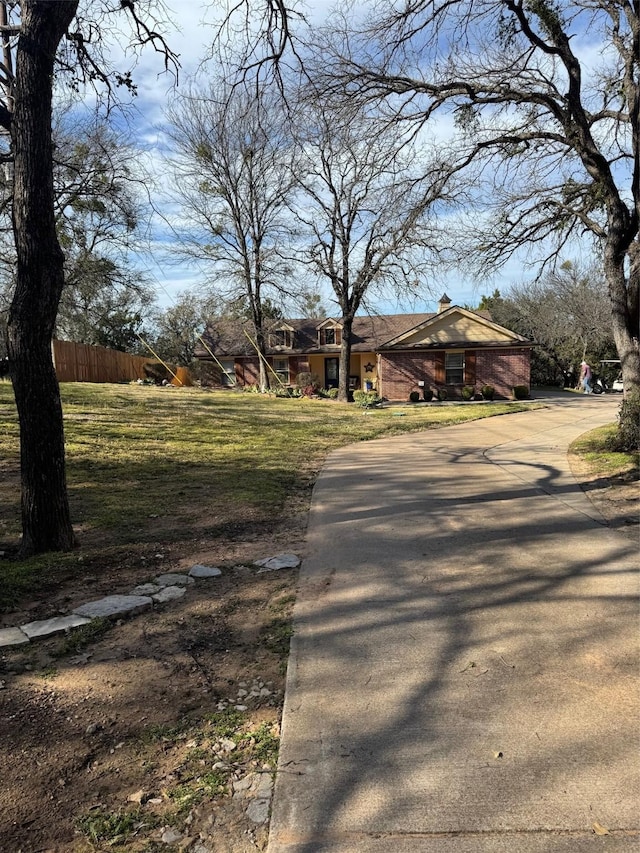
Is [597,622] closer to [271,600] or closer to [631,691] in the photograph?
[631,691]

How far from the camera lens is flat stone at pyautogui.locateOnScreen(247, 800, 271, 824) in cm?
209

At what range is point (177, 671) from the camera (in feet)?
10.3

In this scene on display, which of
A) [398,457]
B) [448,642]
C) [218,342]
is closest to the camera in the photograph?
[448,642]

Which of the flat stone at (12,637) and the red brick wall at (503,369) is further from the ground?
the red brick wall at (503,369)

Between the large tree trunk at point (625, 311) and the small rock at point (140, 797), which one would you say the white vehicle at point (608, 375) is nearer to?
the large tree trunk at point (625, 311)

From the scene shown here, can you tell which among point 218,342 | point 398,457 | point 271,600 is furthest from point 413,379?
point 271,600

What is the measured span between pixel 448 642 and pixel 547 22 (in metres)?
9.40

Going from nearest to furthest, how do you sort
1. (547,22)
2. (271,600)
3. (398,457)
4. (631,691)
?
(631,691) → (271,600) → (547,22) → (398,457)

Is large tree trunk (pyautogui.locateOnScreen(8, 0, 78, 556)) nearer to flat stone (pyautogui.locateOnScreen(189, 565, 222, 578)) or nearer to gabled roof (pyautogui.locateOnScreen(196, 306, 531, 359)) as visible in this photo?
flat stone (pyautogui.locateOnScreen(189, 565, 222, 578))

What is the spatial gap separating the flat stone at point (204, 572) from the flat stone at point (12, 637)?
4.32 ft

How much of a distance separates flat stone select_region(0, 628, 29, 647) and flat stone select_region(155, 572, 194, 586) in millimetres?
1057

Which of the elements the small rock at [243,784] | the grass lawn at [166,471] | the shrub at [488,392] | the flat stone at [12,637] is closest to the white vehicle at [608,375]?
the shrub at [488,392]

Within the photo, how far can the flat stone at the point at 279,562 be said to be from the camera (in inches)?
190

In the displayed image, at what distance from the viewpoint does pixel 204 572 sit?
4.62 metres
